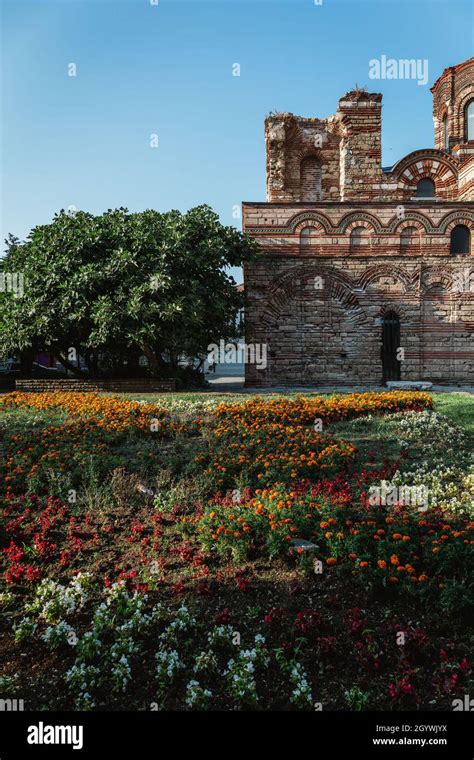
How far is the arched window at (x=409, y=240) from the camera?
19531 mm

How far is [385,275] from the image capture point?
752 inches

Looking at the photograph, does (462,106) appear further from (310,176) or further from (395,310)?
(395,310)

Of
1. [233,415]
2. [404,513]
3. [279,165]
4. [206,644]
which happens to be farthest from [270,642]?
[279,165]

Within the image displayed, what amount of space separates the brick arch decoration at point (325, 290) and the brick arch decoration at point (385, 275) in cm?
52

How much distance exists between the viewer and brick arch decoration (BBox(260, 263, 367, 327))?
18906 mm

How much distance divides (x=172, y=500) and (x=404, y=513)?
2477mm

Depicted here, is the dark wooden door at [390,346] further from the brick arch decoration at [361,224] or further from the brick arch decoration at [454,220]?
the brick arch decoration at [454,220]

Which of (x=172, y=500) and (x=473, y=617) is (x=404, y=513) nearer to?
(x=473, y=617)

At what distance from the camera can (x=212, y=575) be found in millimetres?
4180

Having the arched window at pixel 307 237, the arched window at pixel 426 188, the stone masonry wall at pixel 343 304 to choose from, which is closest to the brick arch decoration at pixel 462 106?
the arched window at pixel 426 188

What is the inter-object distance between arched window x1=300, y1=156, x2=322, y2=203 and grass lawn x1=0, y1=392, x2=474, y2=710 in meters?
21.5

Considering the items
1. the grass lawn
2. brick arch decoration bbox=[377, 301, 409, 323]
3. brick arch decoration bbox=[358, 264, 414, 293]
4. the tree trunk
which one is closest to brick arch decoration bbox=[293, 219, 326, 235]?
brick arch decoration bbox=[358, 264, 414, 293]

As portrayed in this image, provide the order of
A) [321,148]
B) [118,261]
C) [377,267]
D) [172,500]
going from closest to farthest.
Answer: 1. [172,500]
2. [118,261]
3. [377,267]
4. [321,148]

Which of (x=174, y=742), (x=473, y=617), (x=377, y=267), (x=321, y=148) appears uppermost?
(x=321, y=148)
